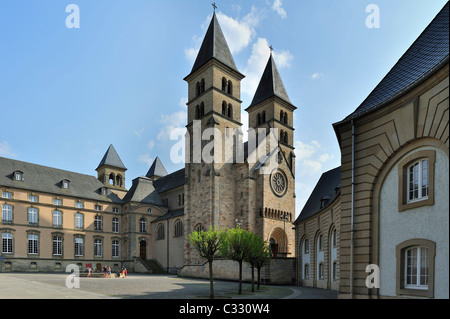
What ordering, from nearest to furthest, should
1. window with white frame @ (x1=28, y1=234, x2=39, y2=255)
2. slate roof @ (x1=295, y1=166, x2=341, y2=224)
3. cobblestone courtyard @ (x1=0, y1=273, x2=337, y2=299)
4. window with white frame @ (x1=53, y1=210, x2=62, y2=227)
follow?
cobblestone courtyard @ (x1=0, y1=273, x2=337, y2=299)
slate roof @ (x1=295, y1=166, x2=341, y2=224)
window with white frame @ (x1=28, y1=234, x2=39, y2=255)
window with white frame @ (x1=53, y1=210, x2=62, y2=227)

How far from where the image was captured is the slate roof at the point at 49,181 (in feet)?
163

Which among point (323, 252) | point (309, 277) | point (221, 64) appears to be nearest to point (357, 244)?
point (323, 252)

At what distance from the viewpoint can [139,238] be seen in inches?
2238

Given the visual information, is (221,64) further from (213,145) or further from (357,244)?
(357,244)

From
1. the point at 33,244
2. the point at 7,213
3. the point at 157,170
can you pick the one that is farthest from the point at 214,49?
the point at 157,170

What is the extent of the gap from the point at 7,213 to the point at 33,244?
17.8ft

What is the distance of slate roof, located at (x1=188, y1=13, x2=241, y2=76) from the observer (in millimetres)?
52094

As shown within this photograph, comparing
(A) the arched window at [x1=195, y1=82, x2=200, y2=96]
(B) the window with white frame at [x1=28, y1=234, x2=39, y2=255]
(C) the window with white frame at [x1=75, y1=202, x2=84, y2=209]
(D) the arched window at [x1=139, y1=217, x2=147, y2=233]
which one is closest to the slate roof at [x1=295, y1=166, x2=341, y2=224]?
(A) the arched window at [x1=195, y1=82, x2=200, y2=96]

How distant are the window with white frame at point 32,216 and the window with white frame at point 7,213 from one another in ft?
7.79

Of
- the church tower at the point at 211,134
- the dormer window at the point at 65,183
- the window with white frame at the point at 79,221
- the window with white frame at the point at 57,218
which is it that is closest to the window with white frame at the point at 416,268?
the church tower at the point at 211,134

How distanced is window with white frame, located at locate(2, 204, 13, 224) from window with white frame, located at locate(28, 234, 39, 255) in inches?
136

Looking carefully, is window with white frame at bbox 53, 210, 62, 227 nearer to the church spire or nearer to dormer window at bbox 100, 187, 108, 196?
dormer window at bbox 100, 187, 108, 196

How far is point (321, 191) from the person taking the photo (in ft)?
124
